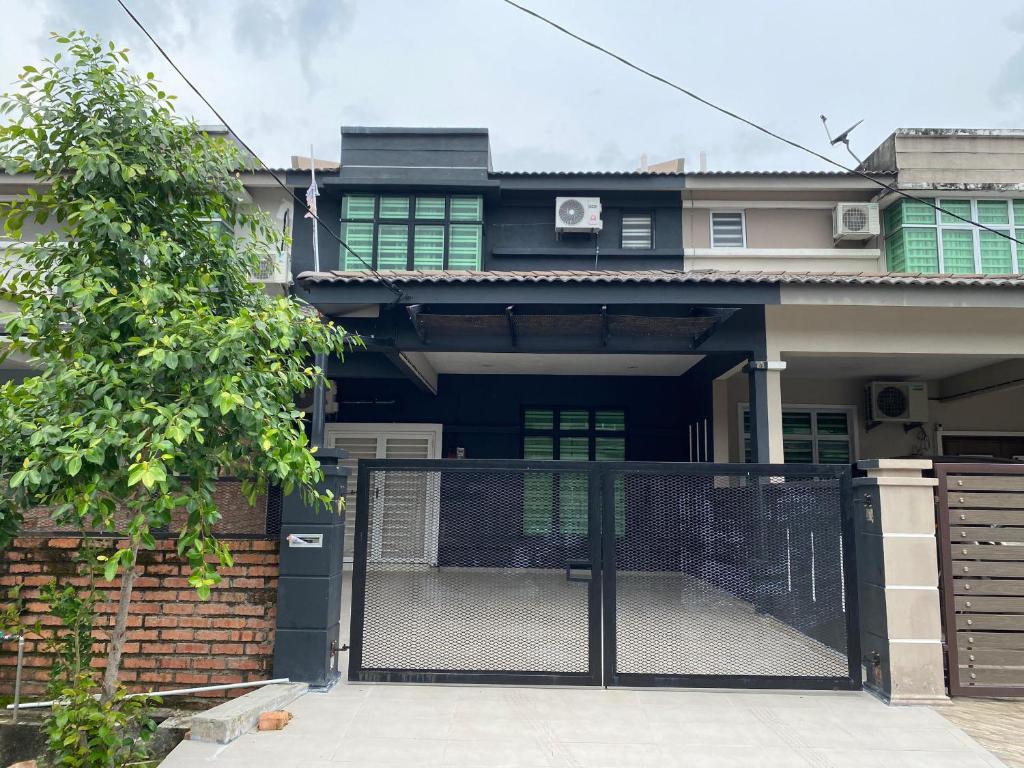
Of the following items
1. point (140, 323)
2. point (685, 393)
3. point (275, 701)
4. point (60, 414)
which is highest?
point (685, 393)

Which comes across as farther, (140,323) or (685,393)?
(685,393)

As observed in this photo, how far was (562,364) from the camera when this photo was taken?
400 inches

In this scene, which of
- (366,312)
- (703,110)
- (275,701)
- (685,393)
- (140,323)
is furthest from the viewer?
(685,393)

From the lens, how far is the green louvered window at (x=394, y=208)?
37.7 ft

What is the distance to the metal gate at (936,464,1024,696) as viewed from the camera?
183 inches

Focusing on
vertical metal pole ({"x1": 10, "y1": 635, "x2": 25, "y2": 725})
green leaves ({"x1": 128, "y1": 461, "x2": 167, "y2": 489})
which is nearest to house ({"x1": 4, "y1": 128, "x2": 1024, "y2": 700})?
vertical metal pole ({"x1": 10, "y1": 635, "x2": 25, "y2": 725})

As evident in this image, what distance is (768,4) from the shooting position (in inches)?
281

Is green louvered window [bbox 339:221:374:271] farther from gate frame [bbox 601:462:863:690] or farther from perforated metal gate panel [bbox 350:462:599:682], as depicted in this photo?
gate frame [bbox 601:462:863:690]

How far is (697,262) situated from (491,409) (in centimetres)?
416

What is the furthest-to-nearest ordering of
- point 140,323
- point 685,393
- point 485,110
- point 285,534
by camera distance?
point 485,110 < point 685,393 < point 285,534 < point 140,323

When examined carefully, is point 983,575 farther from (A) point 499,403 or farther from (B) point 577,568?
(A) point 499,403

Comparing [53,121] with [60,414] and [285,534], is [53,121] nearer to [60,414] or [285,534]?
[60,414]

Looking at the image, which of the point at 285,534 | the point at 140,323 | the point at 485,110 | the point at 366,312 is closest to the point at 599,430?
the point at 366,312

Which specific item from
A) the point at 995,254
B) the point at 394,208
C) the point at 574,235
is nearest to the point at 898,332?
the point at 995,254
